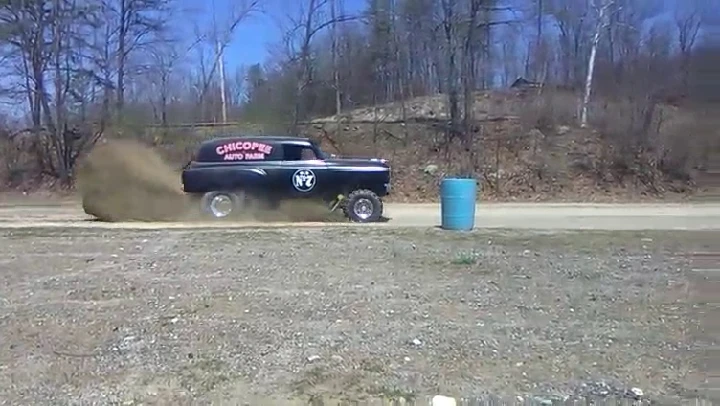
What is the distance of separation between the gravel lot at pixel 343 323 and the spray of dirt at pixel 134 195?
5348 mm

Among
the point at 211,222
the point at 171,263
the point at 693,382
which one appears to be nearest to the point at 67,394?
the point at 693,382

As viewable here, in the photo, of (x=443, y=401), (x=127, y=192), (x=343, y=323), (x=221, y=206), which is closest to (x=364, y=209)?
(x=221, y=206)

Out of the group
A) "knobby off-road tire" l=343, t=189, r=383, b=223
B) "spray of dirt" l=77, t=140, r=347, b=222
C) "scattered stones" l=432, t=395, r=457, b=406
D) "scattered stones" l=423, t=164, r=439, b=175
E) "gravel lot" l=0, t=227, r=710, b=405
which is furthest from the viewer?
"scattered stones" l=423, t=164, r=439, b=175

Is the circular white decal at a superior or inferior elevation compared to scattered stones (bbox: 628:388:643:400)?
superior

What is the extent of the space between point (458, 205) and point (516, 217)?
15.5ft

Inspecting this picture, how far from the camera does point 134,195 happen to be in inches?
728

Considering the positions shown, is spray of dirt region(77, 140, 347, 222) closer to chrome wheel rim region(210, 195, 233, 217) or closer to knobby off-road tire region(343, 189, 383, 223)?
chrome wheel rim region(210, 195, 233, 217)

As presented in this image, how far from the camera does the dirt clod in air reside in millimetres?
18281

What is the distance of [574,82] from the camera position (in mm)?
32625

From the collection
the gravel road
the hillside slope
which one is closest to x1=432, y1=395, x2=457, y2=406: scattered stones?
the gravel road

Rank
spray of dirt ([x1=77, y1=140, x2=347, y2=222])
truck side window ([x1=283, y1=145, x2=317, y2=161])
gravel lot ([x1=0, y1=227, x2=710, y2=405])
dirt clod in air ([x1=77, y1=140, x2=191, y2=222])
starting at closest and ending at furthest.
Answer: gravel lot ([x1=0, y1=227, x2=710, y2=405]) < truck side window ([x1=283, y1=145, x2=317, y2=161]) < spray of dirt ([x1=77, y1=140, x2=347, y2=222]) < dirt clod in air ([x1=77, y1=140, x2=191, y2=222])

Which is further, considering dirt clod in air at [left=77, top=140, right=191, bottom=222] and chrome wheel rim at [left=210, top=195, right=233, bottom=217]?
dirt clod in air at [left=77, top=140, right=191, bottom=222]

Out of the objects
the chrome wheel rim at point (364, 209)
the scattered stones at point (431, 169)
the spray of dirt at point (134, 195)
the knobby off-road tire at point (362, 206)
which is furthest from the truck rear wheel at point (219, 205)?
the scattered stones at point (431, 169)

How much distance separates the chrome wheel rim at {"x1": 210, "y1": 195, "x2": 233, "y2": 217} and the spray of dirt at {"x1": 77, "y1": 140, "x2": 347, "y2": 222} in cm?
26
